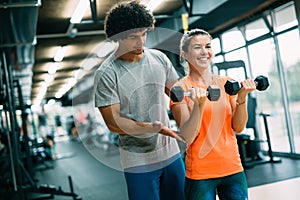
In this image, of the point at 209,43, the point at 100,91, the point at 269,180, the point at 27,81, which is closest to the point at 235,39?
the point at 269,180

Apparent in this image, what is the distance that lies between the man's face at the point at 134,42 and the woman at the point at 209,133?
→ 169 mm

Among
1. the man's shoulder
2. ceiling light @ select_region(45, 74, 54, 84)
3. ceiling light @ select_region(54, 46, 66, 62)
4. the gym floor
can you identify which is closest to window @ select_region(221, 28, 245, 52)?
the man's shoulder

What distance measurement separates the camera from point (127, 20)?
1402 millimetres

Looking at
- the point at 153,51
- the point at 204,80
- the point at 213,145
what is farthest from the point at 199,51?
the point at 213,145

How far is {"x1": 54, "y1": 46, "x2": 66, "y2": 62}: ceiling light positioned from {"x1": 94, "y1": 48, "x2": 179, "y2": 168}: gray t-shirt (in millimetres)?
5654

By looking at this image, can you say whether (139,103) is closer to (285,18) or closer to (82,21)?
(82,21)

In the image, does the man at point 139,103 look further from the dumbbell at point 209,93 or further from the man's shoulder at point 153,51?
the dumbbell at point 209,93

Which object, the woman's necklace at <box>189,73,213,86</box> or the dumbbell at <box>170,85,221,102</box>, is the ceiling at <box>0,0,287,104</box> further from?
the dumbbell at <box>170,85,221,102</box>

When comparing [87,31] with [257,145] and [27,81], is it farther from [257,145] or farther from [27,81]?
[27,81]

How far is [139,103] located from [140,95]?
0.03m

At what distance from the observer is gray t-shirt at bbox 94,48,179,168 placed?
1.41 meters

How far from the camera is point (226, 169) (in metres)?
1.41

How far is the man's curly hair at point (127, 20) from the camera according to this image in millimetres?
1403

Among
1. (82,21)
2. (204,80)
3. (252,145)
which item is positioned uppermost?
(82,21)
